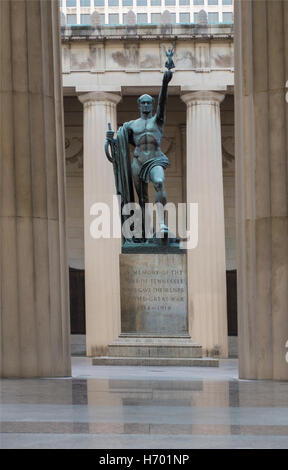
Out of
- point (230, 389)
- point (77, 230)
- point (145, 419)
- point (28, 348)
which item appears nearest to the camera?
point (145, 419)

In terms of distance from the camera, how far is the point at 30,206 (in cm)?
1552

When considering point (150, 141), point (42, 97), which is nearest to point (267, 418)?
point (42, 97)

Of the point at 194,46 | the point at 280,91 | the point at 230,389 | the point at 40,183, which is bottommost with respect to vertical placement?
the point at 230,389

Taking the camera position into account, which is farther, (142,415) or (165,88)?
(165,88)

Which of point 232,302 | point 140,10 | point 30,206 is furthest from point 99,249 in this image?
point 30,206

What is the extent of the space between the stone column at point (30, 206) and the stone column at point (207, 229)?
86.3ft

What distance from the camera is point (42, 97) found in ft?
52.1

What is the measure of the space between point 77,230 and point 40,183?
36871 mm

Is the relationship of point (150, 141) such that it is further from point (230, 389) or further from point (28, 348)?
point (230, 389)

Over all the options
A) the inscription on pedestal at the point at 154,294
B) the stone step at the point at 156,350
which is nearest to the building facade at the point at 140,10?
the inscription on pedestal at the point at 154,294

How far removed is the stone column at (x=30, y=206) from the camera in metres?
15.3

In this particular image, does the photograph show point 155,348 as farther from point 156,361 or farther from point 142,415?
point 142,415

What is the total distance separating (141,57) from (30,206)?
99.3 ft

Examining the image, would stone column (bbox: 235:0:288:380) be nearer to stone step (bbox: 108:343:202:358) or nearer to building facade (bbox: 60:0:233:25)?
stone step (bbox: 108:343:202:358)
